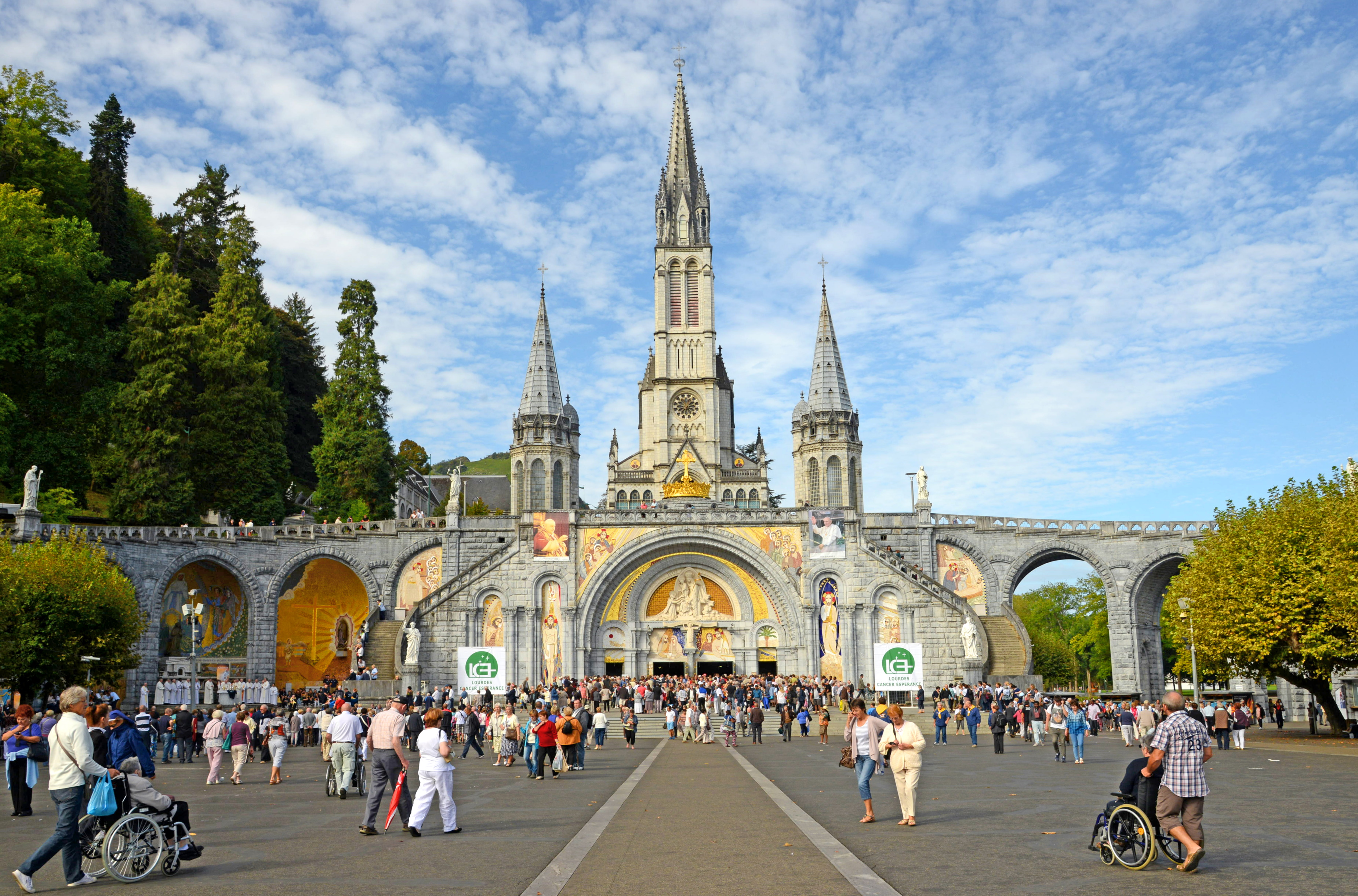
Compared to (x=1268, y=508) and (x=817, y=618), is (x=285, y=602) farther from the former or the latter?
(x=1268, y=508)

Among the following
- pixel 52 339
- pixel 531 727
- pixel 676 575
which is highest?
pixel 52 339

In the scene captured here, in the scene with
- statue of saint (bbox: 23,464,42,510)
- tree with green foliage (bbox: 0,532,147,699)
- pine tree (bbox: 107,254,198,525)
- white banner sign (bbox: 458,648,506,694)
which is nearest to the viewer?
tree with green foliage (bbox: 0,532,147,699)

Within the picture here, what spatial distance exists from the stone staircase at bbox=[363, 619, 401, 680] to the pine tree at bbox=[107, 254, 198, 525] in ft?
29.8

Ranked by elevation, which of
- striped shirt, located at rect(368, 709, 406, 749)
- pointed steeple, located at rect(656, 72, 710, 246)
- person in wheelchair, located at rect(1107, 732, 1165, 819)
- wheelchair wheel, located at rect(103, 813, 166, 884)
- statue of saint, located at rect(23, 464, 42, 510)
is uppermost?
pointed steeple, located at rect(656, 72, 710, 246)

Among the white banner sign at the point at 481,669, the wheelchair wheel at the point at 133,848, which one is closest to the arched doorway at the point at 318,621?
the white banner sign at the point at 481,669

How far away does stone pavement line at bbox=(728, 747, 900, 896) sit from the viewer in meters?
7.86

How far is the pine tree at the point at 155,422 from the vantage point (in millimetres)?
42531

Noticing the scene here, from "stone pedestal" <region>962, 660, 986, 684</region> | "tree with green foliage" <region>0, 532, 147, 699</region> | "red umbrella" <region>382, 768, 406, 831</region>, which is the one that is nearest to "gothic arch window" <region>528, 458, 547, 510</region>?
"stone pedestal" <region>962, 660, 986, 684</region>

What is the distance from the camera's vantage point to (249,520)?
4669 centimetres

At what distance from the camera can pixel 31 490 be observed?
120ft

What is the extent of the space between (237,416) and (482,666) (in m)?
20.7

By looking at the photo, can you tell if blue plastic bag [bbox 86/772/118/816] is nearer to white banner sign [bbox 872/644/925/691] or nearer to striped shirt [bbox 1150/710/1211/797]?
striped shirt [bbox 1150/710/1211/797]

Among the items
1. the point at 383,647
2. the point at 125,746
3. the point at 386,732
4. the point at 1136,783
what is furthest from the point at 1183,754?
the point at 383,647

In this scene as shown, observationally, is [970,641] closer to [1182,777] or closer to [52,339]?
[1182,777]
